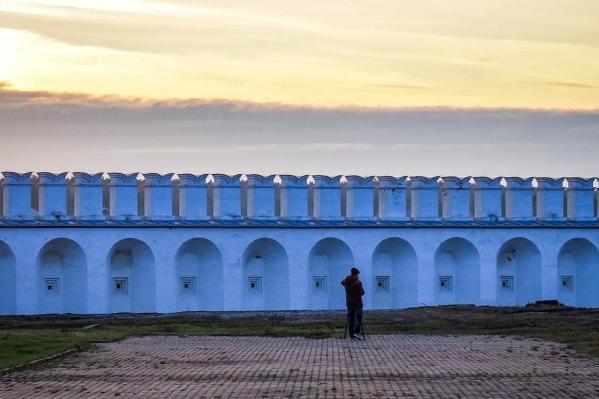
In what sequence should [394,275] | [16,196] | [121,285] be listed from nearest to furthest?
[16,196] < [121,285] < [394,275]

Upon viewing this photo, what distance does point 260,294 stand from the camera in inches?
1441

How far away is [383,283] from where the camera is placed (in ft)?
124

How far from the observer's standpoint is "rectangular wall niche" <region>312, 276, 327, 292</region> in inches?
1460

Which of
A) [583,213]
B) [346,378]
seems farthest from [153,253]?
[346,378]

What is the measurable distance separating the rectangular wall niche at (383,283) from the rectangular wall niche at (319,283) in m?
1.44

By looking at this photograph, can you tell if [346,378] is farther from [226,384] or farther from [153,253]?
[153,253]

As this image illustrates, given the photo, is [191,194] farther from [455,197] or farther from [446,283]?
[446,283]

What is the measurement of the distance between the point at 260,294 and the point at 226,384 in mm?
20488

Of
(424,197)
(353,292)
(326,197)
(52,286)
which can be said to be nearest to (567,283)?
(424,197)

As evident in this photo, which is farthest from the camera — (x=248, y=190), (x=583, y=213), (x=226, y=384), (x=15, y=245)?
(x=583, y=213)

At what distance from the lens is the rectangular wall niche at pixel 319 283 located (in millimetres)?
37094

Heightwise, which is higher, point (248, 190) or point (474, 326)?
point (248, 190)

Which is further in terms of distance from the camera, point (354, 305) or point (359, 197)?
point (359, 197)

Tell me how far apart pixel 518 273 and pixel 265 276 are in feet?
23.5
